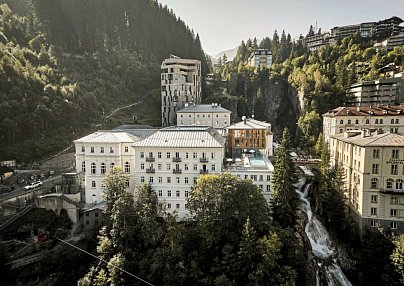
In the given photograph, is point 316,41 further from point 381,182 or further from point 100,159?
point 100,159

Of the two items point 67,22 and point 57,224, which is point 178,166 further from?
point 67,22

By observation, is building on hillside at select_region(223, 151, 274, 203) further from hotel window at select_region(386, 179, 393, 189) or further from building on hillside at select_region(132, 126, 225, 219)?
hotel window at select_region(386, 179, 393, 189)

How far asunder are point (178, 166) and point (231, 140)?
57.8 feet

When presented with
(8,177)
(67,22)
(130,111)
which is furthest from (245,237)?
(67,22)

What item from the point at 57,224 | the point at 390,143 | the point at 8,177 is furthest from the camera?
the point at 8,177

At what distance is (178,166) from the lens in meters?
40.3

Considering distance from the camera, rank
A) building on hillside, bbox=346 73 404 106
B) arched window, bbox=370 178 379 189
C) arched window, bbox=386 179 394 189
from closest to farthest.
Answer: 1. arched window, bbox=386 179 394 189
2. arched window, bbox=370 178 379 189
3. building on hillside, bbox=346 73 404 106

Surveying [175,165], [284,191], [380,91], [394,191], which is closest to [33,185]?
[175,165]

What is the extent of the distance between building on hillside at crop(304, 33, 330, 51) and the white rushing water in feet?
319

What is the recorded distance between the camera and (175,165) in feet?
132

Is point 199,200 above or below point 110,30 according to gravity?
below

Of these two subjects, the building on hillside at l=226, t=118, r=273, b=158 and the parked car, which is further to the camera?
the building on hillside at l=226, t=118, r=273, b=158

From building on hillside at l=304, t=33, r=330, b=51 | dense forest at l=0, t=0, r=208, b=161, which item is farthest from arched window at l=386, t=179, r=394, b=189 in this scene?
building on hillside at l=304, t=33, r=330, b=51

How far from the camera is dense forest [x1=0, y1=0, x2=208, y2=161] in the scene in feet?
196
